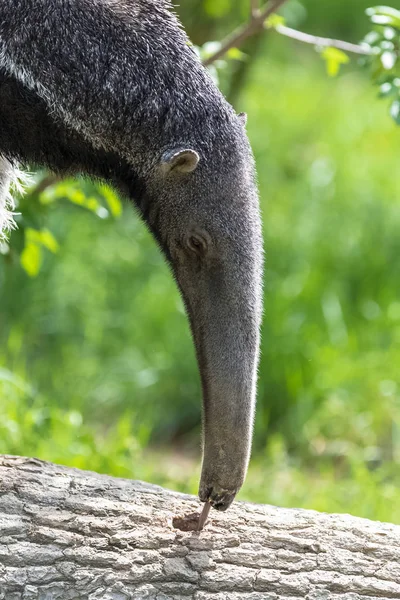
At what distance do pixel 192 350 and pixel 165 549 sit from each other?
358 cm

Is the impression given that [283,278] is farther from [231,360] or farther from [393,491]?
[231,360]

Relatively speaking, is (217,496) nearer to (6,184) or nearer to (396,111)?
(6,184)

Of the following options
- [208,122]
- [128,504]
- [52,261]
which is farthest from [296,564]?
[52,261]

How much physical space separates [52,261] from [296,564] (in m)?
4.02

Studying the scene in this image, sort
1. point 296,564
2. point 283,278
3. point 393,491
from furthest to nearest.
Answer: point 283,278 → point 393,491 → point 296,564

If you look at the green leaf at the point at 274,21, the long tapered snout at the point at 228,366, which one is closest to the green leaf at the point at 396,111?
the green leaf at the point at 274,21

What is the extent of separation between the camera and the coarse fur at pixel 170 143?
316 cm

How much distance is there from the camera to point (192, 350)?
6.69 meters

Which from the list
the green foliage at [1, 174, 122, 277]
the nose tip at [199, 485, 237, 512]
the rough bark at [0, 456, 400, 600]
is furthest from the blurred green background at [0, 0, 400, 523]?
the nose tip at [199, 485, 237, 512]

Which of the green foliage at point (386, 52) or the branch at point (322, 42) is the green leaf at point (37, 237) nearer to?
the branch at point (322, 42)

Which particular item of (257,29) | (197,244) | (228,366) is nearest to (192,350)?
(257,29)

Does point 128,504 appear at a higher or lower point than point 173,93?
lower

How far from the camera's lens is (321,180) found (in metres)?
9.12

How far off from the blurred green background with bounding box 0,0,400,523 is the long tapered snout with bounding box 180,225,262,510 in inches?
54.8
